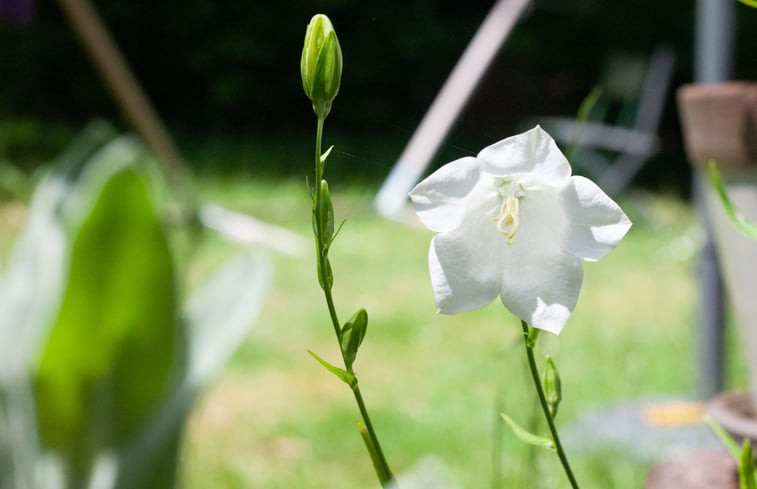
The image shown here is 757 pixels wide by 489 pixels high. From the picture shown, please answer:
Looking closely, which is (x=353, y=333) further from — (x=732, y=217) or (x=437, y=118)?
(x=437, y=118)

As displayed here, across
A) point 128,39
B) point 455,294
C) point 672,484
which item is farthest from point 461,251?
point 128,39

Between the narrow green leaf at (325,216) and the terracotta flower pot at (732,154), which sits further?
the terracotta flower pot at (732,154)

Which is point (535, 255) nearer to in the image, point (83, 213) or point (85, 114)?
point (83, 213)

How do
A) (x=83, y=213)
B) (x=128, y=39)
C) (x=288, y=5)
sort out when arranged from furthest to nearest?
(x=128, y=39), (x=288, y=5), (x=83, y=213)

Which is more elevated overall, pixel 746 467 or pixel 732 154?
pixel 746 467

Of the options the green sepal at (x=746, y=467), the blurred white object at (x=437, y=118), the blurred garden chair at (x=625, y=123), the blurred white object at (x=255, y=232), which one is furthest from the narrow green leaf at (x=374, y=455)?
the blurred garden chair at (x=625, y=123)

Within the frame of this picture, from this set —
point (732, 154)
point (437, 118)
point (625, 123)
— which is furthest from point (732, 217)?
point (625, 123)

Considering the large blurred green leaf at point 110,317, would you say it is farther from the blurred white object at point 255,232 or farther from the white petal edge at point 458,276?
the blurred white object at point 255,232
